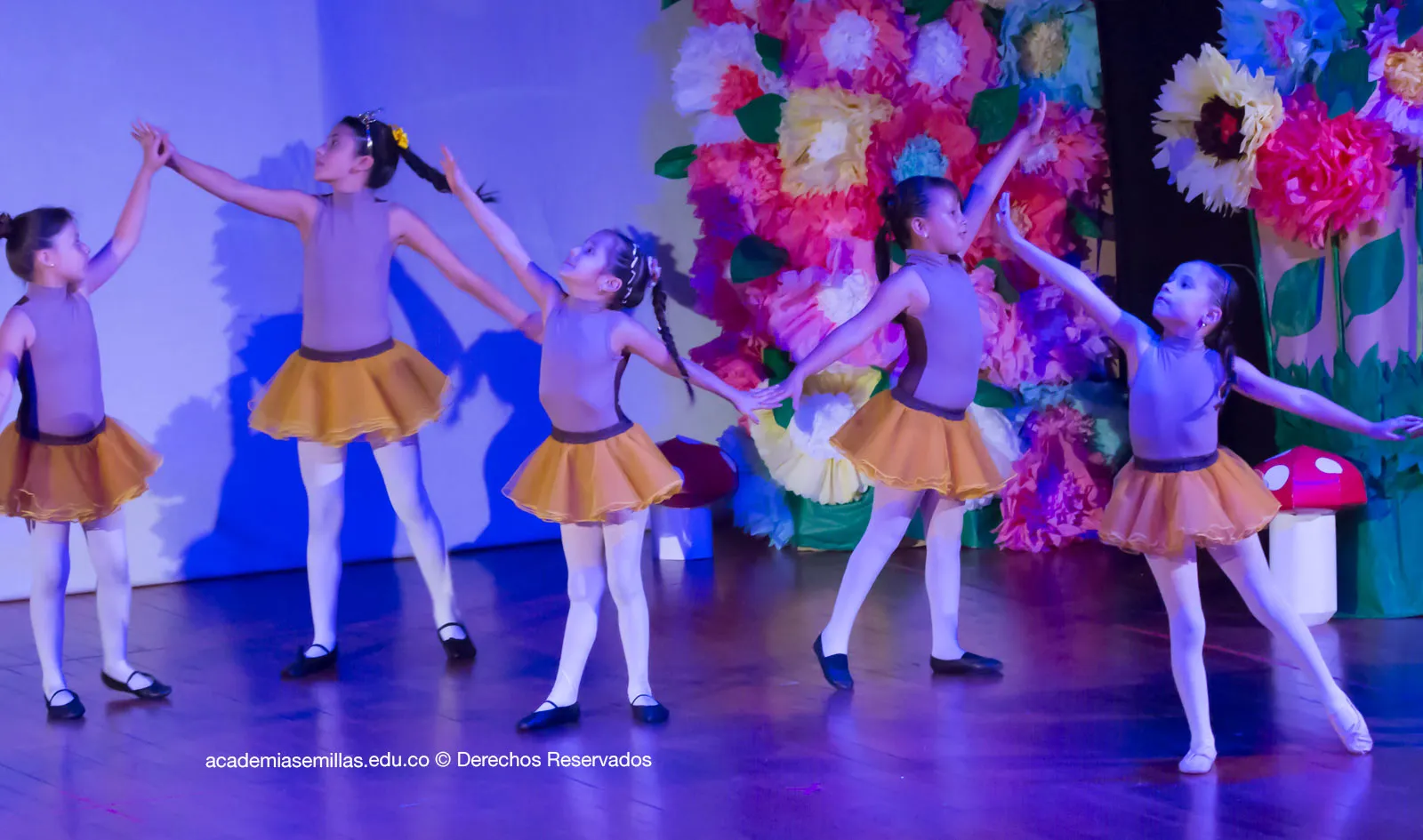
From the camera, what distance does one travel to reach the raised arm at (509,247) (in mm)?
3602

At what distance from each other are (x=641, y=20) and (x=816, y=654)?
2849mm

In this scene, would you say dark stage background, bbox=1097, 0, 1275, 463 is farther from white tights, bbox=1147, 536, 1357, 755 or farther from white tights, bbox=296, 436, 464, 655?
white tights, bbox=296, 436, 464, 655

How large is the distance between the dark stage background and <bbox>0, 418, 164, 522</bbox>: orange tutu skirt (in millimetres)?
3239

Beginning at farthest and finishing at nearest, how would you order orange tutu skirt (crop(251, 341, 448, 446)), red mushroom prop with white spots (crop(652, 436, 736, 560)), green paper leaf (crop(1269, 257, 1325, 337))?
red mushroom prop with white spots (crop(652, 436, 736, 560))
green paper leaf (crop(1269, 257, 1325, 337))
orange tutu skirt (crop(251, 341, 448, 446))

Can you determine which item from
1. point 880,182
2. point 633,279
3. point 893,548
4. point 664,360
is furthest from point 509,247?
point 880,182

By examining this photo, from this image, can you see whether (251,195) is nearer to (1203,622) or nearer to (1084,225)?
(1203,622)

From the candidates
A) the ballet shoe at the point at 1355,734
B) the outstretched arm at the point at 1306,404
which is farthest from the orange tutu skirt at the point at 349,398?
the ballet shoe at the point at 1355,734

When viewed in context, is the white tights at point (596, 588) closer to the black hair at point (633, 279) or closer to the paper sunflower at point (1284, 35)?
the black hair at point (633, 279)

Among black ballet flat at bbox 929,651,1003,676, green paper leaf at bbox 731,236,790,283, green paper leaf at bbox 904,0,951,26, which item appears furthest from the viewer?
green paper leaf at bbox 731,236,790,283

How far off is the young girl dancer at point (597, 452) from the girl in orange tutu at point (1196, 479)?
0.82m

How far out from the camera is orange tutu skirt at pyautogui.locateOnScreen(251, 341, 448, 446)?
4012 mm

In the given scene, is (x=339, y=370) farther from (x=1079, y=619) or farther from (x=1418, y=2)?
(x=1418, y=2)

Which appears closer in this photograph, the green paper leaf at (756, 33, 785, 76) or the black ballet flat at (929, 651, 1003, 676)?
the black ballet flat at (929, 651, 1003, 676)

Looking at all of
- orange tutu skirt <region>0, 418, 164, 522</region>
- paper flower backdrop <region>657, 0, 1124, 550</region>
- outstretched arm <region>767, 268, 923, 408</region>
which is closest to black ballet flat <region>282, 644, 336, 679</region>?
orange tutu skirt <region>0, 418, 164, 522</region>
